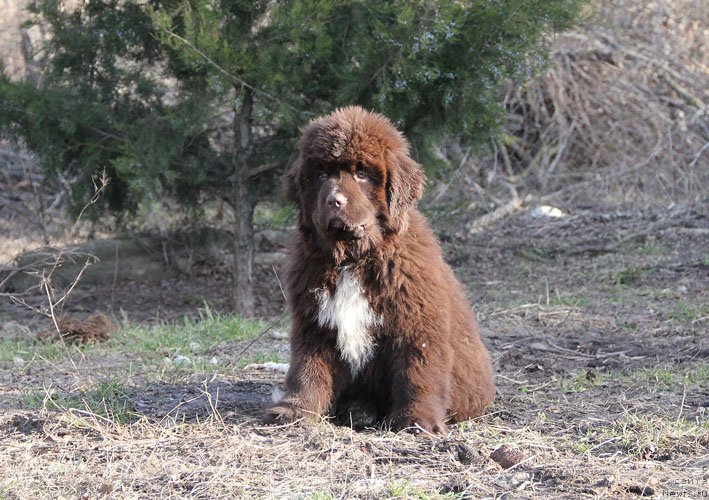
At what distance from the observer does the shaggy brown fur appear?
4.97m

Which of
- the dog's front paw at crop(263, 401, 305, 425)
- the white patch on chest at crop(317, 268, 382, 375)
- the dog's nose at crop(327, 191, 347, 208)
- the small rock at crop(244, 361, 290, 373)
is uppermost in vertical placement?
the dog's nose at crop(327, 191, 347, 208)

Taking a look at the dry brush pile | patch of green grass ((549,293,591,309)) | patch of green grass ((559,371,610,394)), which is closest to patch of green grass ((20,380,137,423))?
patch of green grass ((559,371,610,394))

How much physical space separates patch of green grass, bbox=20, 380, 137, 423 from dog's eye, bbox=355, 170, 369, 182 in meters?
1.91

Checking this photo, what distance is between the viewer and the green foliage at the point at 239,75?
8.92 metres

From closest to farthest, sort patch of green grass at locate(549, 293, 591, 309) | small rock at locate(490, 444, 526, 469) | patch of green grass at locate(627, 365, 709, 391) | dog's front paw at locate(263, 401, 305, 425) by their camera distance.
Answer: small rock at locate(490, 444, 526, 469) < dog's front paw at locate(263, 401, 305, 425) < patch of green grass at locate(627, 365, 709, 391) < patch of green grass at locate(549, 293, 591, 309)

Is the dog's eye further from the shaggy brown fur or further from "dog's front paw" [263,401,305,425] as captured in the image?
"dog's front paw" [263,401,305,425]

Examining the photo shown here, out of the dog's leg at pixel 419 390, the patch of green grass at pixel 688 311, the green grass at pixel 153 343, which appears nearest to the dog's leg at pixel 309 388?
the dog's leg at pixel 419 390

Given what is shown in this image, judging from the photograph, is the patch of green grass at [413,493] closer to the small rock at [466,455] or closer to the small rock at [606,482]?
the small rock at [466,455]

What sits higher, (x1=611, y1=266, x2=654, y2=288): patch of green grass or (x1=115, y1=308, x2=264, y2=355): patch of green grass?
(x1=611, y1=266, x2=654, y2=288): patch of green grass

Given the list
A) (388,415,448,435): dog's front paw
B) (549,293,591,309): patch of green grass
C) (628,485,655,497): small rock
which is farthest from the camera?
(549,293,591,309): patch of green grass

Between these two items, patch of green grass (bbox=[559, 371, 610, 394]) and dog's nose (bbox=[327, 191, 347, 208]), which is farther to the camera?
patch of green grass (bbox=[559, 371, 610, 394])

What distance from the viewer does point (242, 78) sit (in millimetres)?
9211

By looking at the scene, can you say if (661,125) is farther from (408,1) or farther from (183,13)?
(183,13)

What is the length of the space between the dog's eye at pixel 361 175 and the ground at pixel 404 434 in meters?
1.37
